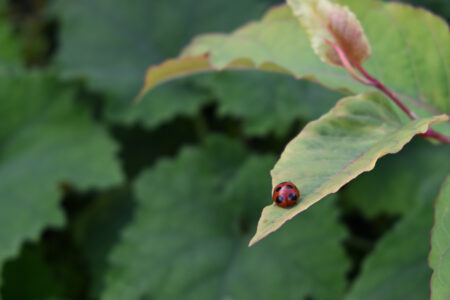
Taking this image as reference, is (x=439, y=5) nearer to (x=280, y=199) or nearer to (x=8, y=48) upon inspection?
(x=280, y=199)

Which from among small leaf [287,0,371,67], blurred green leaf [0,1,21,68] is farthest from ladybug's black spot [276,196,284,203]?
blurred green leaf [0,1,21,68]

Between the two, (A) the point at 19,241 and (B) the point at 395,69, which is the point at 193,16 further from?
(B) the point at 395,69

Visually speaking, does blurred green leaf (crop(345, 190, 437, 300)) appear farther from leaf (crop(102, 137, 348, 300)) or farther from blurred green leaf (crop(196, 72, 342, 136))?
blurred green leaf (crop(196, 72, 342, 136))

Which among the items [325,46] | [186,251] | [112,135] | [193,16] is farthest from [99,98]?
[325,46]

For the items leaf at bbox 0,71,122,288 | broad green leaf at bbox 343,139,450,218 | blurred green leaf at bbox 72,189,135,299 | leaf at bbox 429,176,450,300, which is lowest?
broad green leaf at bbox 343,139,450,218

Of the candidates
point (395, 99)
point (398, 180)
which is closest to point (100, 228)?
point (398, 180)

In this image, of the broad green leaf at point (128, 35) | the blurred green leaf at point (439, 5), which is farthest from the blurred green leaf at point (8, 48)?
the blurred green leaf at point (439, 5)
